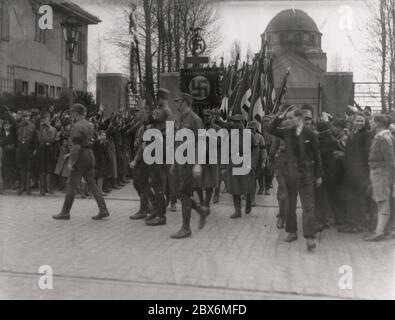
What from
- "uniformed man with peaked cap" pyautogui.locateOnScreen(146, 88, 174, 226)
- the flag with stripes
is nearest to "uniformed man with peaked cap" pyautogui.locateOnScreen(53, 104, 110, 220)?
"uniformed man with peaked cap" pyautogui.locateOnScreen(146, 88, 174, 226)

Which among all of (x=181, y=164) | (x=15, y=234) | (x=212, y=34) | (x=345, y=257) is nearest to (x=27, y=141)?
(x=15, y=234)

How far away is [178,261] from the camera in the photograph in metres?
7.25

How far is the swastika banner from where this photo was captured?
1384 cm

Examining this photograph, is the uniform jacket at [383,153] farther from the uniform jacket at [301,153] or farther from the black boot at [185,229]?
the black boot at [185,229]

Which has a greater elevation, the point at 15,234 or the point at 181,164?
the point at 181,164

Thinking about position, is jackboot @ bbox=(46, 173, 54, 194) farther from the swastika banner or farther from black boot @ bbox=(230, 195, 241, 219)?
black boot @ bbox=(230, 195, 241, 219)

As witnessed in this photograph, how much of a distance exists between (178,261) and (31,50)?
21.5 meters

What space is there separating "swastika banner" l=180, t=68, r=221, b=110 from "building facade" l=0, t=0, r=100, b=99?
30.4 ft

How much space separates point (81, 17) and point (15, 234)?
2373 centimetres

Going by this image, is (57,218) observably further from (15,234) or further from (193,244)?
(193,244)

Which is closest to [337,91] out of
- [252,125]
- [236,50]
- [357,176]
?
[236,50]
